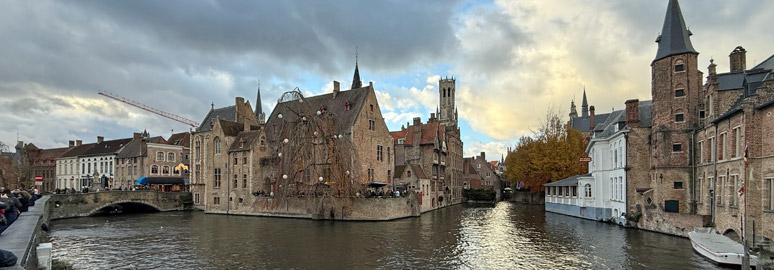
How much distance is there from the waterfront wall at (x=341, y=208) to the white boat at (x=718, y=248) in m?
21.9

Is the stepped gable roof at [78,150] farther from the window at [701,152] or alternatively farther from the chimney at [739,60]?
the chimney at [739,60]

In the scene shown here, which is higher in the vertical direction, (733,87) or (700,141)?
(733,87)

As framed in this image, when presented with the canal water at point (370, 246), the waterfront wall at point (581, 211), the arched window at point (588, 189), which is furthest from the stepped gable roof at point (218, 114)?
the arched window at point (588, 189)

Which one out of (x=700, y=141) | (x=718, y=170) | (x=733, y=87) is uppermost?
(x=733, y=87)

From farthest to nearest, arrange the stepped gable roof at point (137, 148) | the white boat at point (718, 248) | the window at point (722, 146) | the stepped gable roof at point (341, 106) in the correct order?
the stepped gable roof at point (137, 148)
the stepped gable roof at point (341, 106)
the window at point (722, 146)
the white boat at point (718, 248)

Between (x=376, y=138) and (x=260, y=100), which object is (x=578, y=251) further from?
(x=260, y=100)

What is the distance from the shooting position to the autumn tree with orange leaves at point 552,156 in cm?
5153

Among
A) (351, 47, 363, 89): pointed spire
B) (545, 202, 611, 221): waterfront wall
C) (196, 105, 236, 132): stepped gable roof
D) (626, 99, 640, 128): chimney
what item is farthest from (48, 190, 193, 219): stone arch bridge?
(626, 99, 640, 128): chimney

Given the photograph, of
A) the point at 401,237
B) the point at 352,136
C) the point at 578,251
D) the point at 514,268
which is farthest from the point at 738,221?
the point at 352,136

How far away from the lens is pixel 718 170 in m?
23.6

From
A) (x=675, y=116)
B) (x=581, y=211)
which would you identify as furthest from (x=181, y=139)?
(x=675, y=116)

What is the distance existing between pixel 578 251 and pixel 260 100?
236 feet

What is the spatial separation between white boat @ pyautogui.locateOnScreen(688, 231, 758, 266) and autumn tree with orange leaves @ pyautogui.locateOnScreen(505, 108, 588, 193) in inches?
1141

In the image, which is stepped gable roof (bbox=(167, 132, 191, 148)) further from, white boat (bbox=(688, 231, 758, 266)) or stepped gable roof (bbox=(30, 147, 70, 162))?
white boat (bbox=(688, 231, 758, 266))
